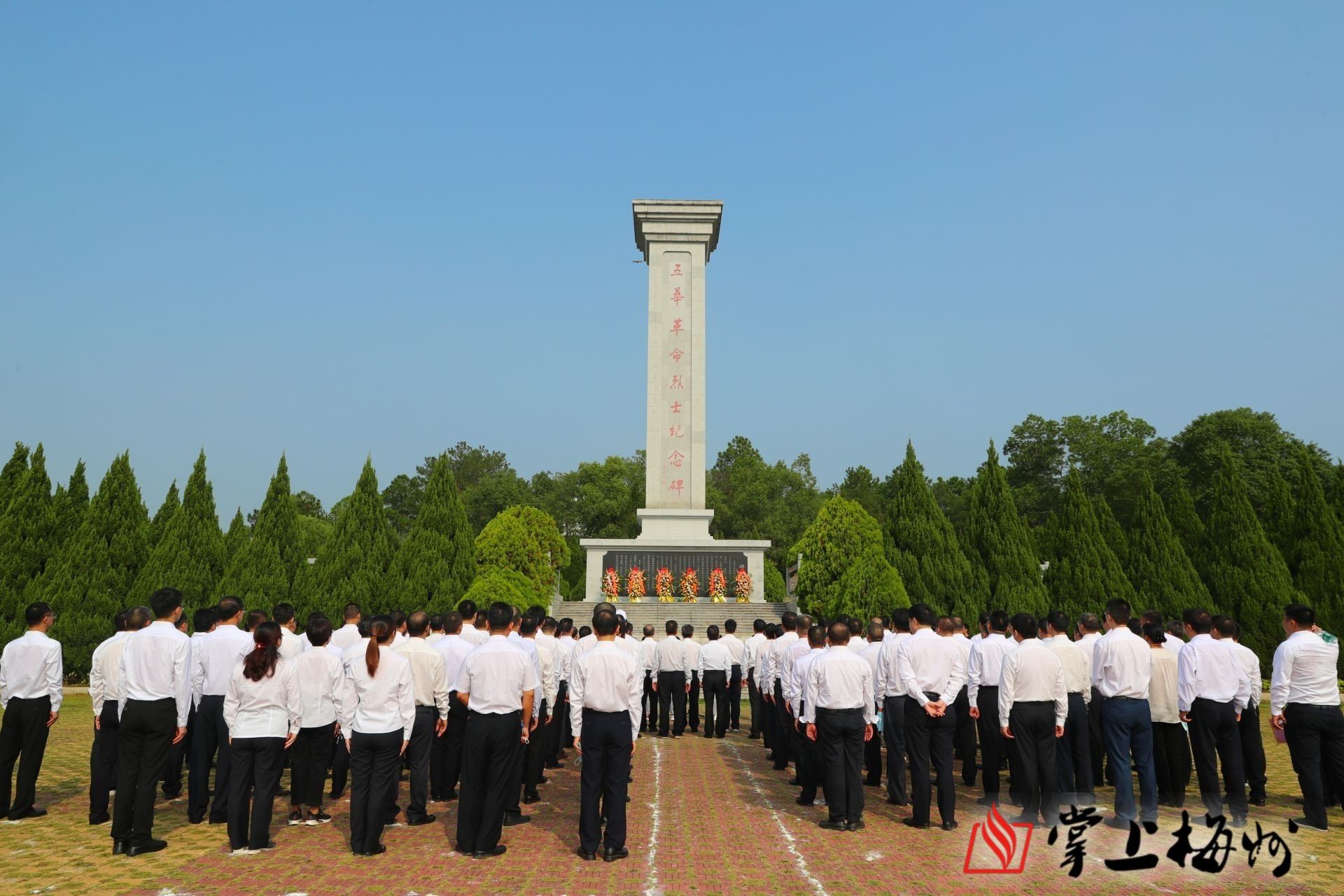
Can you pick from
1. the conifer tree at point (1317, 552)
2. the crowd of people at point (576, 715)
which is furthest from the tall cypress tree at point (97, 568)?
the conifer tree at point (1317, 552)

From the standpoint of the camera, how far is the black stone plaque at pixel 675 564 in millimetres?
22578

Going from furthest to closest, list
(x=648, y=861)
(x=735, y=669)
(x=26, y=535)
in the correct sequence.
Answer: (x=26, y=535) < (x=735, y=669) < (x=648, y=861)

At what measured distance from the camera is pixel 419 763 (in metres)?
6.81

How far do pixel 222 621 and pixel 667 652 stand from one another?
6085 mm

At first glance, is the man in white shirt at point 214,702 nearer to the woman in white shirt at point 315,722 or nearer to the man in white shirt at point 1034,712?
the woman in white shirt at point 315,722

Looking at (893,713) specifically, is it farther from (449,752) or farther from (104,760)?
(104,760)

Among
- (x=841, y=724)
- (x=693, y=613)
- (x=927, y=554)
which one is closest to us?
(x=841, y=724)

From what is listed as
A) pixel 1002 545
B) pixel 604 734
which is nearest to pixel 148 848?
pixel 604 734

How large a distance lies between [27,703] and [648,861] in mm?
4844

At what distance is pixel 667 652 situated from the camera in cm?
1174

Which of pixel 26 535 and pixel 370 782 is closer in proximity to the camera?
pixel 370 782

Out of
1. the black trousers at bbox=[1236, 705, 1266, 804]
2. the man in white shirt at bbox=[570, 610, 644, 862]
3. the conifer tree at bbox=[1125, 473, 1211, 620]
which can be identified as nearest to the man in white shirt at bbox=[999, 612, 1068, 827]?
the black trousers at bbox=[1236, 705, 1266, 804]

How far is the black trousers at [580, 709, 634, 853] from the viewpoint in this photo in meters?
5.86

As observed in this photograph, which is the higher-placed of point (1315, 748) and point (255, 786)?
point (1315, 748)
